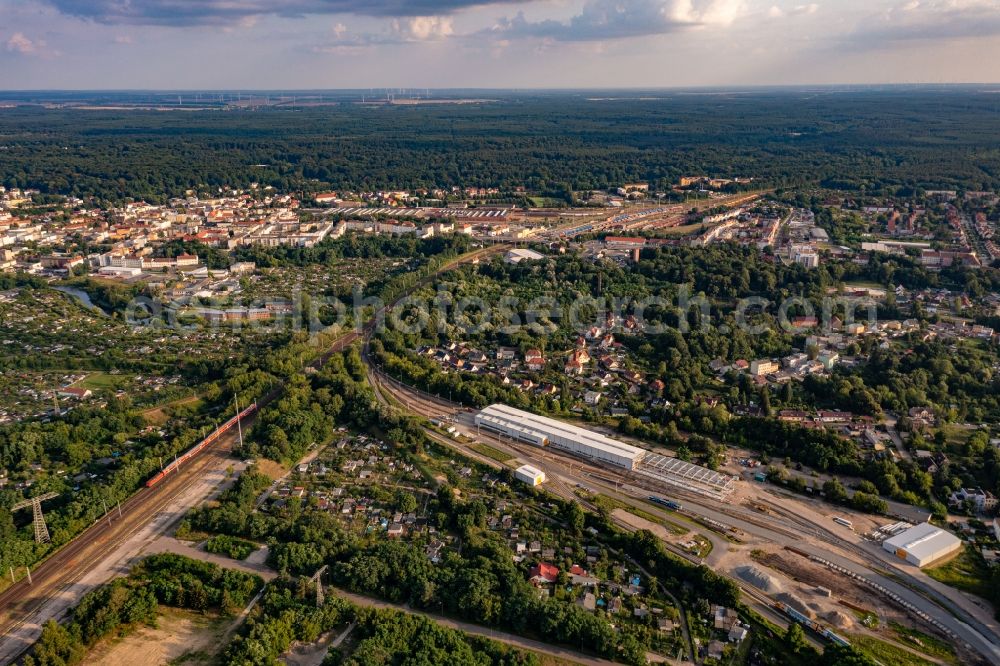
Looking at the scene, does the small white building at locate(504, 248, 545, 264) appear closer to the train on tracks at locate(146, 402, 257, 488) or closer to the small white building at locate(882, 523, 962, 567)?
the train on tracks at locate(146, 402, 257, 488)

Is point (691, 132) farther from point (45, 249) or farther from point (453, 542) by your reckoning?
point (453, 542)

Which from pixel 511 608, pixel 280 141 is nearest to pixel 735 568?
pixel 511 608

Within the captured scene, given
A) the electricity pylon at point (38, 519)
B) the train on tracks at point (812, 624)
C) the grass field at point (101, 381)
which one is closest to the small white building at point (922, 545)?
the train on tracks at point (812, 624)

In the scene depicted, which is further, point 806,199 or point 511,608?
point 806,199

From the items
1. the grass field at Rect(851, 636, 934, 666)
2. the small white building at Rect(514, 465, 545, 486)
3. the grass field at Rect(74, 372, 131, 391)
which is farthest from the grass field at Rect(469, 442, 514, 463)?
the grass field at Rect(74, 372, 131, 391)

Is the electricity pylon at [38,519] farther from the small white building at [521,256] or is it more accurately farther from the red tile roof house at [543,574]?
the small white building at [521,256]

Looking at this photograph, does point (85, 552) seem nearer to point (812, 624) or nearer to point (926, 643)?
point (812, 624)
